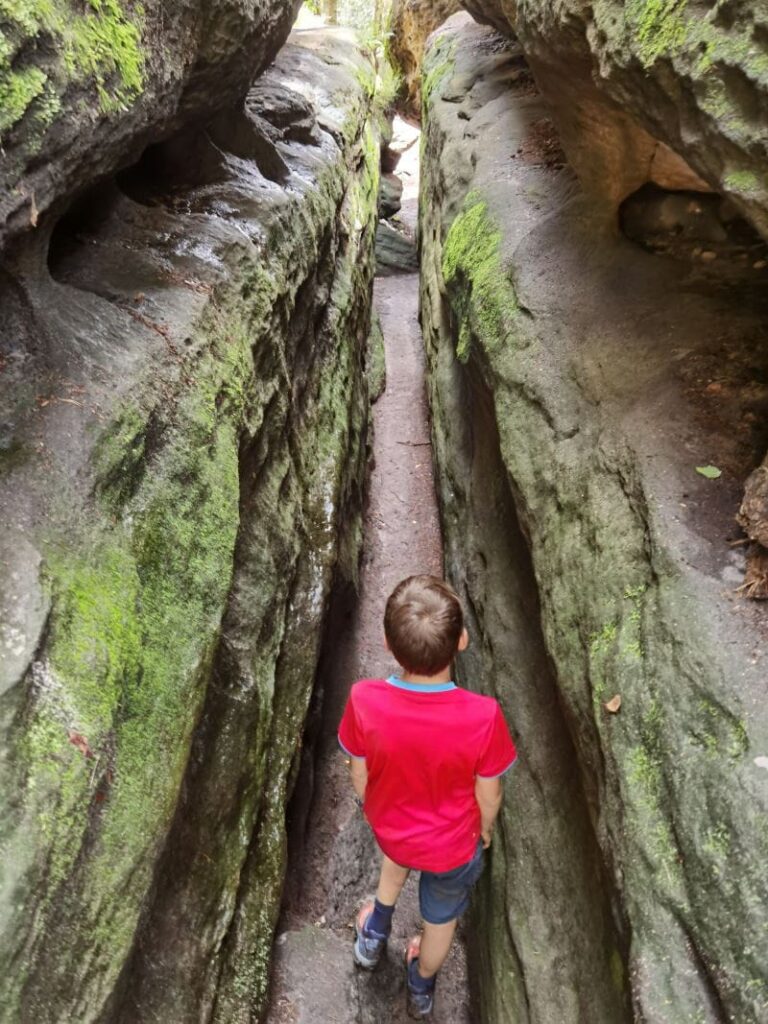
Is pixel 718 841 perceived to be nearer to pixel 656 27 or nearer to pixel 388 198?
pixel 656 27

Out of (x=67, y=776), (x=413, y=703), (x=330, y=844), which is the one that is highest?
(x=67, y=776)

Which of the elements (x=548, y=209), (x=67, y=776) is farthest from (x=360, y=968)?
(x=548, y=209)

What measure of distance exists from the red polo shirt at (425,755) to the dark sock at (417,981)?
1.10 meters

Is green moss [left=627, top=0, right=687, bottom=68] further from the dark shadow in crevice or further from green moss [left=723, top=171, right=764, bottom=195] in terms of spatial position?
the dark shadow in crevice

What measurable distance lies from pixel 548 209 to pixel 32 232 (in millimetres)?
3834

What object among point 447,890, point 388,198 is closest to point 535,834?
point 447,890

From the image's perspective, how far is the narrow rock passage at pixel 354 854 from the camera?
153 inches

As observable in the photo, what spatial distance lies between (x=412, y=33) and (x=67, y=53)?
1482 centimetres

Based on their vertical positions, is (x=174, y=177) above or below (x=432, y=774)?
above

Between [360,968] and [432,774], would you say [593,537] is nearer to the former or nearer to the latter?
[432,774]

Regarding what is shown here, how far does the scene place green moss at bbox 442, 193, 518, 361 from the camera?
5.05 meters

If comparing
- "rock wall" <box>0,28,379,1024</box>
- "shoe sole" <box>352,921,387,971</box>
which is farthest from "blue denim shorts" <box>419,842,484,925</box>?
"rock wall" <box>0,28,379,1024</box>

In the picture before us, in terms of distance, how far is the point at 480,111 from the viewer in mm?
8188

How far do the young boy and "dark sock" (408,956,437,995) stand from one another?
92 cm
